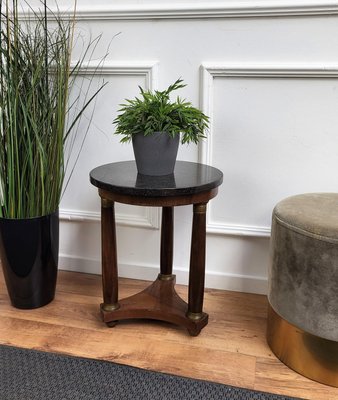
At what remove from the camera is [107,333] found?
1478 millimetres

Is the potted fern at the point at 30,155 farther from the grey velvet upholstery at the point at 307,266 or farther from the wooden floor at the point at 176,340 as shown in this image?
the grey velvet upholstery at the point at 307,266

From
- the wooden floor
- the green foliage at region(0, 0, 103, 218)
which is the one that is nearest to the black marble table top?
the green foliage at region(0, 0, 103, 218)

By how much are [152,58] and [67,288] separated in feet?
3.20

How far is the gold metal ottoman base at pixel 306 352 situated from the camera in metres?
1.20

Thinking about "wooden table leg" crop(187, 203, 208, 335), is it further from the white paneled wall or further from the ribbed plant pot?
the white paneled wall

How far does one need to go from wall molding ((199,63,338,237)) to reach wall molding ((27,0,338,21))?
171 mm

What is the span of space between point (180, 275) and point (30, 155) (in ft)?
2.54

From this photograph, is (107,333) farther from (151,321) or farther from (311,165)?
(311,165)

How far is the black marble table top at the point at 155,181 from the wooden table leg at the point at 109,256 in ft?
0.31

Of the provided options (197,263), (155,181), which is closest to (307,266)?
(197,263)

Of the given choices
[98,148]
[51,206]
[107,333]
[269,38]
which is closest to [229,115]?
[269,38]

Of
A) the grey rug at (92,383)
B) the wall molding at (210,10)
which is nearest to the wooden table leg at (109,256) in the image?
the grey rug at (92,383)

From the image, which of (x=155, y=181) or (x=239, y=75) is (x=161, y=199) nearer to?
(x=155, y=181)

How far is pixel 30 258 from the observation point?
5.15ft
